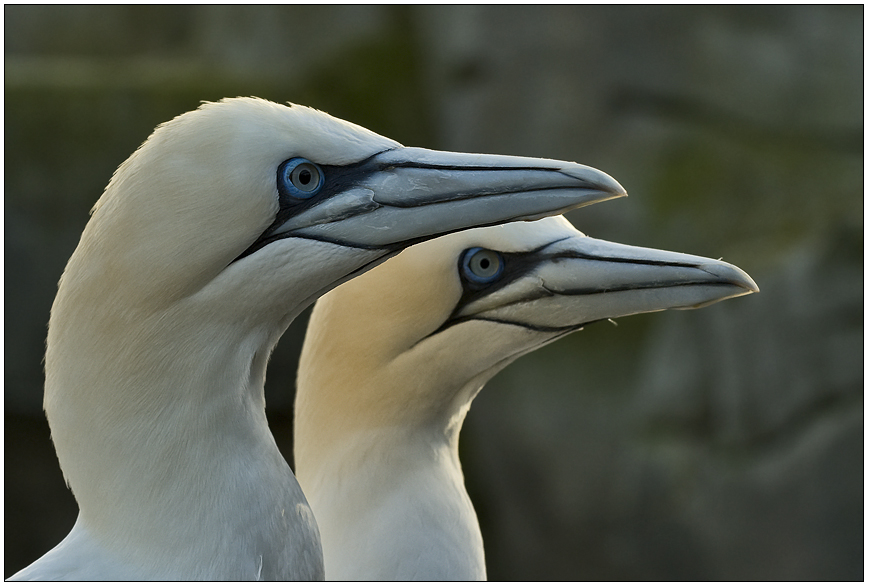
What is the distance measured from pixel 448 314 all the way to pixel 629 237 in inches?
185

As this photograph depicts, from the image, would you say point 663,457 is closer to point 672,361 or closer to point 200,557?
point 672,361

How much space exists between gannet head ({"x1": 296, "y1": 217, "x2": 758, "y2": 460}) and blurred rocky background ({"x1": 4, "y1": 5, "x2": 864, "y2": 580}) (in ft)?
14.1

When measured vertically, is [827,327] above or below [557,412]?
above

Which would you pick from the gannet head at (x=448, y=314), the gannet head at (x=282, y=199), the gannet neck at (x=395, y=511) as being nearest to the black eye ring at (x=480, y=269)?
the gannet head at (x=448, y=314)

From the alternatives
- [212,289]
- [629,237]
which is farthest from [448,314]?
[629,237]

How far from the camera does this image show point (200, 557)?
179cm

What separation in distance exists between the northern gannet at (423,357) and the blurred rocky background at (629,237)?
429 cm

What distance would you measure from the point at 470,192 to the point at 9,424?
6.52 meters

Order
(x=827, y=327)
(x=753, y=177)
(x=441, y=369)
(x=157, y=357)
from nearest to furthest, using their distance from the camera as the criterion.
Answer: (x=157, y=357) < (x=441, y=369) < (x=827, y=327) < (x=753, y=177)

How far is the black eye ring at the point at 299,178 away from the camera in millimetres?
1781

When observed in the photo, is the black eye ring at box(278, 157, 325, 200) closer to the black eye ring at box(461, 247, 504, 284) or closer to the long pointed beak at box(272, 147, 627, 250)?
the long pointed beak at box(272, 147, 627, 250)

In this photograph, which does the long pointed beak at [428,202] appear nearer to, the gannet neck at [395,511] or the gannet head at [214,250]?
the gannet head at [214,250]

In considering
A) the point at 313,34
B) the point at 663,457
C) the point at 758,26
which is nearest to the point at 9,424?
the point at 313,34

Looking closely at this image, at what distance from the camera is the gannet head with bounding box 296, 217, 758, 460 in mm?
2475
